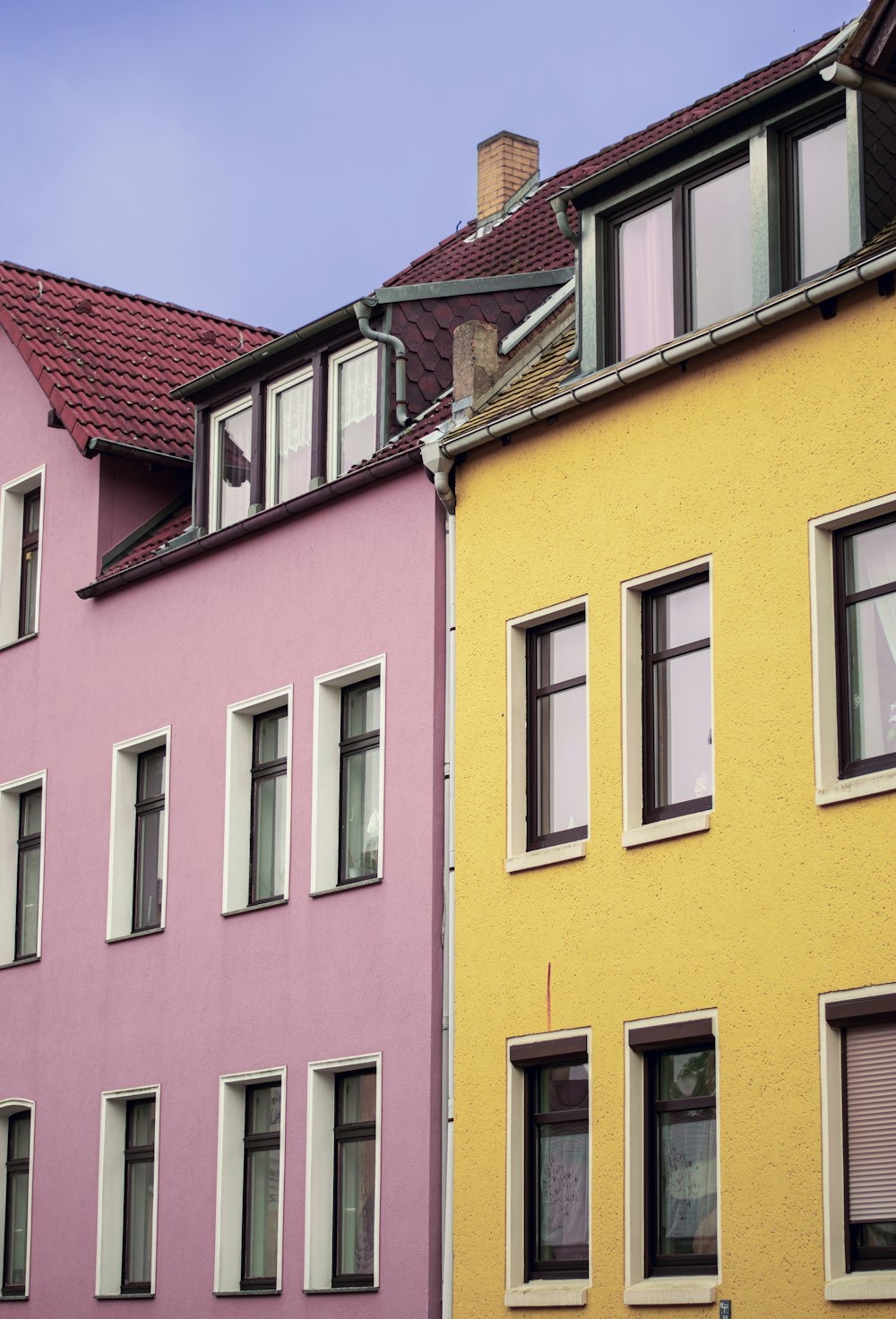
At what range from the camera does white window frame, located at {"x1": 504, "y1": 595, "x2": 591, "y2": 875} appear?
17.2 meters

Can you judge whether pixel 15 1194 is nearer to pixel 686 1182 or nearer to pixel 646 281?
pixel 686 1182

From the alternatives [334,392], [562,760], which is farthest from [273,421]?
[562,760]

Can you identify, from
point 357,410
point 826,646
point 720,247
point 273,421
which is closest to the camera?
point 826,646

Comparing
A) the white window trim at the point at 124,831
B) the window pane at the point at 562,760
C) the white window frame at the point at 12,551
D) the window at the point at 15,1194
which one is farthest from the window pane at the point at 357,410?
the window at the point at 15,1194

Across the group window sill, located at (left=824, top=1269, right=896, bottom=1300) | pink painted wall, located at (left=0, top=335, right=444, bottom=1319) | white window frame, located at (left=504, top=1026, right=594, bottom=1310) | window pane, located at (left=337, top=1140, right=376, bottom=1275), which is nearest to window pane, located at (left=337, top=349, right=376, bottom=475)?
pink painted wall, located at (left=0, top=335, right=444, bottom=1319)

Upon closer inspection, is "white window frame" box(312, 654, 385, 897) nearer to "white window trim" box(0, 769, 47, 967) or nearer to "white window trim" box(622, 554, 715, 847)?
"white window trim" box(622, 554, 715, 847)

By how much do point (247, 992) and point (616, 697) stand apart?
5378 millimetres

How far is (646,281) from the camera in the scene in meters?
17.7

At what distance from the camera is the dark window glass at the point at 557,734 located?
17.4 metres

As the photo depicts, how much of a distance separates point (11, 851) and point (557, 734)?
29.8 ft

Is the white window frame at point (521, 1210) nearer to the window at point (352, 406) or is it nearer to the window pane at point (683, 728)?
the window pane at point (683, 728)

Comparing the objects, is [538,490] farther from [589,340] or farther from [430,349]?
[430,349]

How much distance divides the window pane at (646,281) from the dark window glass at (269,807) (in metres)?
5.08

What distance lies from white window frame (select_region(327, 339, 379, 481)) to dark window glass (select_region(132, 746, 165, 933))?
11.3ft
